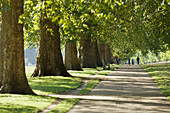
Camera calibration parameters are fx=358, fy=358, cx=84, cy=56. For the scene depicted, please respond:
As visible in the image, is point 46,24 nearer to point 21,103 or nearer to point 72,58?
point 21,103

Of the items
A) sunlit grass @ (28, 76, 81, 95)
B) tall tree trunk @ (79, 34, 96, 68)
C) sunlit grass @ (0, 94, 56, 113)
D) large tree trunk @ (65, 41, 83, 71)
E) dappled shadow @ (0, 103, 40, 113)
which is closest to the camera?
dappled shadow @ (0, 103, 40, 113)

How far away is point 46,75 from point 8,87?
10.6 metres

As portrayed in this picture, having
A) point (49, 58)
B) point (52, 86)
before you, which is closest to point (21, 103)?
point (52, 86)

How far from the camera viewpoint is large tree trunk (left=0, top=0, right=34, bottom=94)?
13344 millimetres

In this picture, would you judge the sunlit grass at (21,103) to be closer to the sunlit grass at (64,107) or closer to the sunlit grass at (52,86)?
the sunlit grass at (64,107)

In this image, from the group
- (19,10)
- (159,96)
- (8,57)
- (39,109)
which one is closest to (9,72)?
(8,57)

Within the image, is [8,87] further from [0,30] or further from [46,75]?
[46,75]

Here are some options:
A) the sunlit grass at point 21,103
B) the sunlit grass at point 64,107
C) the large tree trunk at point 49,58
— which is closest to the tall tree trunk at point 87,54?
the large tree trunk at point 49,58

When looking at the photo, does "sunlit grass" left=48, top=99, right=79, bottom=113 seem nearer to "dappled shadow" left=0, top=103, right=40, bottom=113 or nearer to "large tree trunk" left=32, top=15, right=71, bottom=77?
"dappled shadow" left=0, top=103, right=40, bottom=113

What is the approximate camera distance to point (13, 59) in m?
13.3

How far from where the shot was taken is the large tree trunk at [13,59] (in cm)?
1334

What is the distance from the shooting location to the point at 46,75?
24.0 meters

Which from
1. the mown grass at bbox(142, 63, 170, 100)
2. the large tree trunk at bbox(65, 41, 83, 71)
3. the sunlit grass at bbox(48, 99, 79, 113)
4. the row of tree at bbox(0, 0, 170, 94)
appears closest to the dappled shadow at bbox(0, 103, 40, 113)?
the sunlit grass at bbox(48, 99, 79, 113)

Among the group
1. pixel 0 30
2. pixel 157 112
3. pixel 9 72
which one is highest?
pixel 0 30
